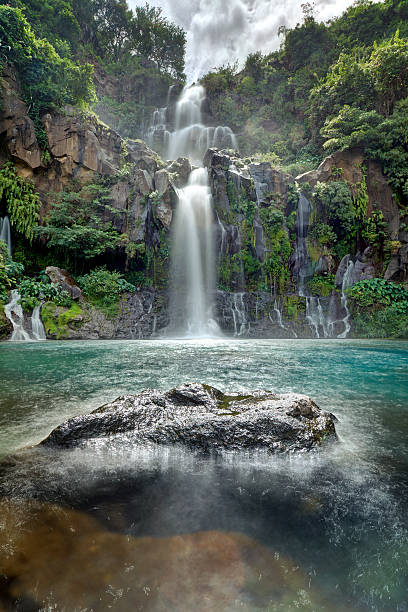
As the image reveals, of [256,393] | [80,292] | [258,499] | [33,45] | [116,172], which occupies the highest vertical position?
[33,45]

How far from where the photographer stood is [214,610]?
111 centimetres

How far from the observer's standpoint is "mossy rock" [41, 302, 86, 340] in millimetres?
11875

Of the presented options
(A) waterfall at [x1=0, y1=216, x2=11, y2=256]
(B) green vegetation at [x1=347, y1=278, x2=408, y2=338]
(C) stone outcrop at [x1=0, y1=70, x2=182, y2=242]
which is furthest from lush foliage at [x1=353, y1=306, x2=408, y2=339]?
(A) waterfall at [x1=0, y1=216, x2=11, y2=256]

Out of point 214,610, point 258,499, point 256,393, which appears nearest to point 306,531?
point 258,499

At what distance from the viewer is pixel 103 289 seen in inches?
546

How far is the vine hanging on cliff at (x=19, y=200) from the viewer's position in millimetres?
13516

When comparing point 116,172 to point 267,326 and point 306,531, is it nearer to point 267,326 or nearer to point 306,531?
point 267,326

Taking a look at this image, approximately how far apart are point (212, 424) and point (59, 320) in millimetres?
11160

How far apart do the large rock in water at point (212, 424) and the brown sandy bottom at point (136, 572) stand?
41.1 inches

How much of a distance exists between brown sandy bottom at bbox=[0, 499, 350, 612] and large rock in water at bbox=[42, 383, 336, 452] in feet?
3.42

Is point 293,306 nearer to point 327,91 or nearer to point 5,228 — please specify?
point 5,228

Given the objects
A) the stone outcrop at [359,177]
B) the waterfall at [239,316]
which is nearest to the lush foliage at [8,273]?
the waterfall at [239,316]

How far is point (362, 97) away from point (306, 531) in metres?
24.0

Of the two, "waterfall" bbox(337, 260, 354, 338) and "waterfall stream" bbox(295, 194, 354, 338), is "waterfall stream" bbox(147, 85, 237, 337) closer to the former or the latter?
"waterfall stream" bbox(295, 194, 354, 338)
